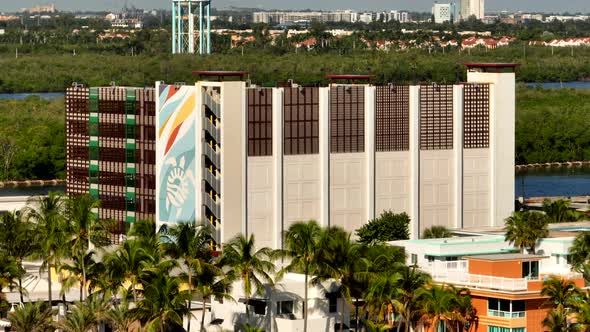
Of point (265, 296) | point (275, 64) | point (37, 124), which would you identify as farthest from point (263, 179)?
point (275, 64)

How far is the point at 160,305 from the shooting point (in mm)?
39062

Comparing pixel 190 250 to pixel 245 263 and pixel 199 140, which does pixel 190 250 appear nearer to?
pixel 245 263

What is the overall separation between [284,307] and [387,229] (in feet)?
64.7

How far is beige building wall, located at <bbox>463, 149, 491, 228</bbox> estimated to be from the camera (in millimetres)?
69000

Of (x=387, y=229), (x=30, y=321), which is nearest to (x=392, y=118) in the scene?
(x=387, y=229)

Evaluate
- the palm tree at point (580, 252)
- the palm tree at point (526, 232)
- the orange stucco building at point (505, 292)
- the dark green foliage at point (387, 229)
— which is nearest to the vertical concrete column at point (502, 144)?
the dark green foliage at point (387, 229)

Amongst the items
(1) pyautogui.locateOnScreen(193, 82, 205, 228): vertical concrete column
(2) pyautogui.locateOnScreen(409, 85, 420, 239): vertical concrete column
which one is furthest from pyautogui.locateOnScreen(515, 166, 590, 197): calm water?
(1) pyautogui.locateOnScreen(193, 82, 205, 228): vertical concrete column

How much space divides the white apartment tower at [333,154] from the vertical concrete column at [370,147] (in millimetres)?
34

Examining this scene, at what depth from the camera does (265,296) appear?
44.5 m

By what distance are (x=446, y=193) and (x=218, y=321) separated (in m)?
24.4

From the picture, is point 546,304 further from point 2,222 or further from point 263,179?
point 263,179

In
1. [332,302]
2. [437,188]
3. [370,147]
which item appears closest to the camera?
[332,302]

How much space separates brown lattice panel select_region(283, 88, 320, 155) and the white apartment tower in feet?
0.11

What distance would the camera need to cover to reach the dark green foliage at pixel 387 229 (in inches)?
2480
